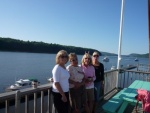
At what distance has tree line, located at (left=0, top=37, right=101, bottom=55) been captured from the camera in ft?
362

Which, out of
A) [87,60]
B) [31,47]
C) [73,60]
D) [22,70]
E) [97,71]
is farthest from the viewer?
[31,47]

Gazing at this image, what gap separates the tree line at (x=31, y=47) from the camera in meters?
110

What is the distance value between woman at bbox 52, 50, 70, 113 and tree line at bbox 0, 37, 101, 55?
102 meters

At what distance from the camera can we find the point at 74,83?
384 centimetres

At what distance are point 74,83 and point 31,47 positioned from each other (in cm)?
12585

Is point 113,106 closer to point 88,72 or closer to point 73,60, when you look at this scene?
point 88,72

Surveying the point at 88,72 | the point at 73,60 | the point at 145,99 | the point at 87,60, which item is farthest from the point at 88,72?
the point at 145,99

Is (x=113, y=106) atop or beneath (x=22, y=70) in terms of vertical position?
atop

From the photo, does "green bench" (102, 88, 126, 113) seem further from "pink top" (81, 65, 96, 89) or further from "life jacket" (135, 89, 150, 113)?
"life jacket" (135, 89, 150, 113)

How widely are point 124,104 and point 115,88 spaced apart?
3660mm

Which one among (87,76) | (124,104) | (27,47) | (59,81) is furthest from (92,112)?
(27,47)

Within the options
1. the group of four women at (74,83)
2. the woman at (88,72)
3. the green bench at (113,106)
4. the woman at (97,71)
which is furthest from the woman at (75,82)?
the woman at (97,71)

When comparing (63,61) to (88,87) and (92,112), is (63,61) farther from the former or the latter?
(92,112)

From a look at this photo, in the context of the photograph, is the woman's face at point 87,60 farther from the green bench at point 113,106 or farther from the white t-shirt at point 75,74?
the green bench at point 113,106
